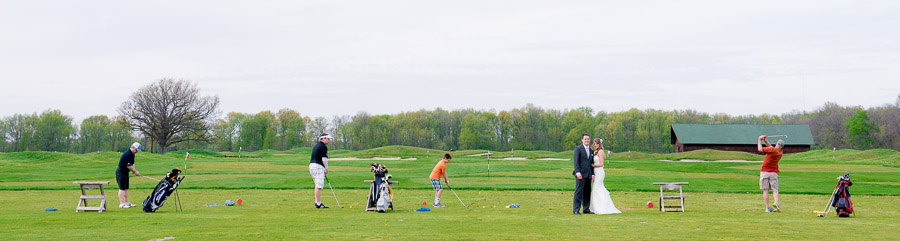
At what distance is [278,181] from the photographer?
1100 inches

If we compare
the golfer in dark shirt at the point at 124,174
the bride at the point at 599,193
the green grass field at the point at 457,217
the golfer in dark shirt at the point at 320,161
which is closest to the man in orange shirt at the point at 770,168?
the green grass field at the point at 457,217

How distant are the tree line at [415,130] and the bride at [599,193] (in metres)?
103

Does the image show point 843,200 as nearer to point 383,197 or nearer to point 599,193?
point 599,193

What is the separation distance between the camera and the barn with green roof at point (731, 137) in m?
84.5

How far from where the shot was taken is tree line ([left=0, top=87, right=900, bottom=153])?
11694 cm

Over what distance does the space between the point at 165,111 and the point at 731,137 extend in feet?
236

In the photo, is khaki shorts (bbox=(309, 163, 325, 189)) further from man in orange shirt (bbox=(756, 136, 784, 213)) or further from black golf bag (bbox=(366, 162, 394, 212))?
man in orange shirt (bbox=(756, 136, 784, 213))

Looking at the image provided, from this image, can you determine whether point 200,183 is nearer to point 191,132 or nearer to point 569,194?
point 569,194

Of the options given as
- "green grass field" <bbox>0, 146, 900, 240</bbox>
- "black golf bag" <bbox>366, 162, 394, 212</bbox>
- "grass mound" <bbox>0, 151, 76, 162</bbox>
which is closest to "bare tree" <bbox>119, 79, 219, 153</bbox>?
"grass mound" <bbox>0, 151, 76, 162</bbox>

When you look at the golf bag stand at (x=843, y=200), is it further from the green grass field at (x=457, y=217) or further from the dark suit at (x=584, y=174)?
the dark suit at (x=584, y=174)

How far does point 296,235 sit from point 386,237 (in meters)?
1.41

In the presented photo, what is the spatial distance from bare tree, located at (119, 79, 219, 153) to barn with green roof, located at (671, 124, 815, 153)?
62.2 meters

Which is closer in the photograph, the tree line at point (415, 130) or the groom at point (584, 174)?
the groom at point (584, 174)

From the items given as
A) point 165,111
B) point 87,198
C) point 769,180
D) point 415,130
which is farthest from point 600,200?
point 415,130
